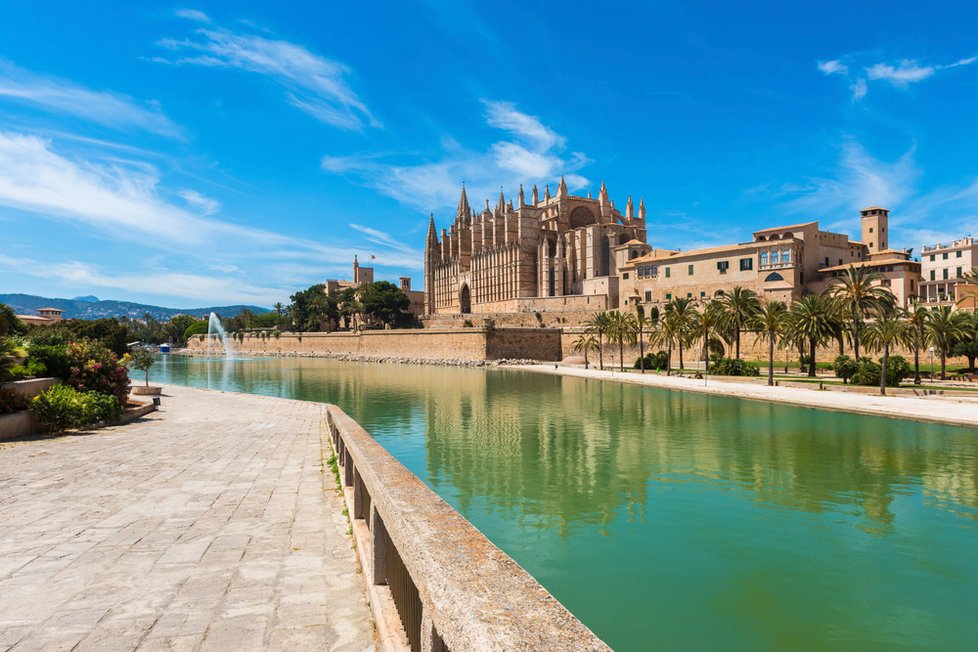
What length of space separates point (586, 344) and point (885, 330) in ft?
104

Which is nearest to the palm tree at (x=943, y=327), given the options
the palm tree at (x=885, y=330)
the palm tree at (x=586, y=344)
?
the palm tree at (x=885, y=330)

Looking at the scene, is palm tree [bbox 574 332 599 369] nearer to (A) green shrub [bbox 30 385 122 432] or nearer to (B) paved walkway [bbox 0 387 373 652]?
(A) green shrub [bbox 30 385 122 432]

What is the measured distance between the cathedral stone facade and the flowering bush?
60.1 meters

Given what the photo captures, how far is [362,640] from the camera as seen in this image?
4098mm

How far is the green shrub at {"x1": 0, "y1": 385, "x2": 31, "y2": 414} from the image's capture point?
13.2 metres

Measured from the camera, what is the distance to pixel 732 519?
1137 centimetres

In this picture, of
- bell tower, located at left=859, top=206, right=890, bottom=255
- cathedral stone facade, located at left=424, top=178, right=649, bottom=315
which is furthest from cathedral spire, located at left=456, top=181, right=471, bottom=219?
bell tower, located at left=859, top=206, right=890, bottom=255

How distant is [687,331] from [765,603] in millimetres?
40965

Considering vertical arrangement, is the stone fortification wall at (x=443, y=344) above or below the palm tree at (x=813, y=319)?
below

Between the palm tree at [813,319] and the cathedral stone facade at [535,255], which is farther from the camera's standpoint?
the cathedral stone facade at [535,255]

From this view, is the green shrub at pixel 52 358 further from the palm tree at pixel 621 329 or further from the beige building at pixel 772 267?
the beige building at pixel 772 267

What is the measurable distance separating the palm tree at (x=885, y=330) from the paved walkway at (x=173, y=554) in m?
29.1

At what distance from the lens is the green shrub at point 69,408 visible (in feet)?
45.9

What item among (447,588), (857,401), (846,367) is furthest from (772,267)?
(447,588)
